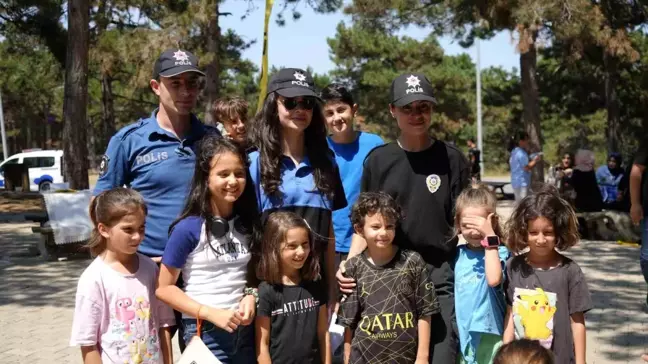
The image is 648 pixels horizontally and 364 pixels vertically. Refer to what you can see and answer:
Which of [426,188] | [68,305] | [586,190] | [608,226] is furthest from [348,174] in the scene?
[586,190]

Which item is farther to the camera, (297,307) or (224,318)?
(297,307)

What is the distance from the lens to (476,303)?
11.1ft

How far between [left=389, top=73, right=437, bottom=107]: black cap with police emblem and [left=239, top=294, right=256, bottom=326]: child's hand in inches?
44.8

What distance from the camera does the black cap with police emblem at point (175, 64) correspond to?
3.39m

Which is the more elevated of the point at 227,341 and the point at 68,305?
the point at 227,341

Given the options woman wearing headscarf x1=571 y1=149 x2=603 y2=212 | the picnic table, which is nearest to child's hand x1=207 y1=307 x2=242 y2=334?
the picnic table

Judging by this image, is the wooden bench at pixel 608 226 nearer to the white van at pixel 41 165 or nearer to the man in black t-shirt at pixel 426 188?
the man in black t-shirt at pixel 426 188

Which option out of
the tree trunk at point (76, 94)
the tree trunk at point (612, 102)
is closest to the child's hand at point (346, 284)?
the tree trunk at point (76, 94)

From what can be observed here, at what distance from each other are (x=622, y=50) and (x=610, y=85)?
7.24 metres

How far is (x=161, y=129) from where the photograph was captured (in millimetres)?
3504

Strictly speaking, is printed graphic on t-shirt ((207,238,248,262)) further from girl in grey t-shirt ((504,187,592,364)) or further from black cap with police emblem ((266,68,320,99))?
girl in grey t-shirt ((504,187,592,364))

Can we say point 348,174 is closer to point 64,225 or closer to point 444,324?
point 444,324

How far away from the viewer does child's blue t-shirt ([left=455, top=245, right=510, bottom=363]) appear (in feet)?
11.1

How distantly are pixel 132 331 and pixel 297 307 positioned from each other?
0.70m
